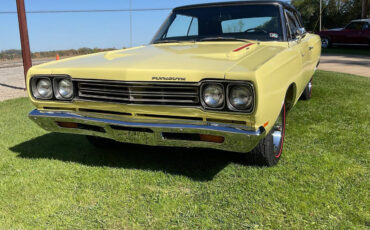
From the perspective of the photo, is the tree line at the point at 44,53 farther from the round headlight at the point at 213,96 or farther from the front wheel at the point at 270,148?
the round headlight at the point at 213,96

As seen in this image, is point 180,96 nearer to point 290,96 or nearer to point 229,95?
point 229,95

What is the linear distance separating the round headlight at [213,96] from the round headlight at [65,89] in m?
1.15

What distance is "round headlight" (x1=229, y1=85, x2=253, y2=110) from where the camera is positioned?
2.13m

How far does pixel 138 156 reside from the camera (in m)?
3.26

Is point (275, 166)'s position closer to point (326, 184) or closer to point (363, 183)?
point (326, 184)

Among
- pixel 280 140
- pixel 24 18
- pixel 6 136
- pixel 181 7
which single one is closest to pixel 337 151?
pixel 280 140

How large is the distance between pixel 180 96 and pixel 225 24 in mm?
1652

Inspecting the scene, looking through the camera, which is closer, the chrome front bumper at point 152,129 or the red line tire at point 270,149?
the chrome front bumper at point 152,129

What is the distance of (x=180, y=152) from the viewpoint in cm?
331

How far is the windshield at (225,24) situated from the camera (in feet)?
11.1

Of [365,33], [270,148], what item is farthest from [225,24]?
[365,33]

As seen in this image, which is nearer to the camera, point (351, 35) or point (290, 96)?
point (290, 96)

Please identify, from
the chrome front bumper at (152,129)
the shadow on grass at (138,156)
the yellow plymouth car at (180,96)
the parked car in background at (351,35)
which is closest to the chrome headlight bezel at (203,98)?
the yellow plymouth car at (180,96)

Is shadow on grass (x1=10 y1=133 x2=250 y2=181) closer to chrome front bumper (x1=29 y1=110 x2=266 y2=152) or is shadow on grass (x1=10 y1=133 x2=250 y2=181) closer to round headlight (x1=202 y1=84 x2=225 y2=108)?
chrome front bumper (x1=29 y1=110 x2=266 y2=152)
